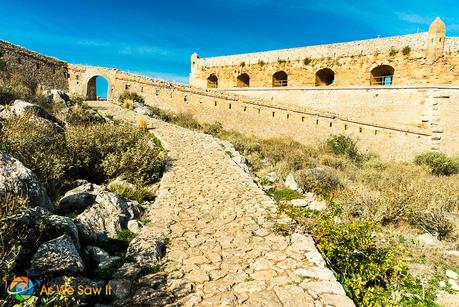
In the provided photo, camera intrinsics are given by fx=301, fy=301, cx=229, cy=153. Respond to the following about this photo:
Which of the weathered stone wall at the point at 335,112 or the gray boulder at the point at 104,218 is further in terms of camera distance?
the weathered stone wall at the point at 335,112

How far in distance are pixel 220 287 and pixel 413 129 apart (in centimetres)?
1763

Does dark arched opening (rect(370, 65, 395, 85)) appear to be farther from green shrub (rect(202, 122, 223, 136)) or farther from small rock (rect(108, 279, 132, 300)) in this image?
small rock (rect(108, 279, 132, 300))

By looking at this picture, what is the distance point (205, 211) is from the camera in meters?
5.49

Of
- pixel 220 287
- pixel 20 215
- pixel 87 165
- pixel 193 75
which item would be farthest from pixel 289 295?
pixel 193 75

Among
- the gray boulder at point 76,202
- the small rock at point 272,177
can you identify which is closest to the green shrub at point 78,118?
the gray boulder at point 76,202

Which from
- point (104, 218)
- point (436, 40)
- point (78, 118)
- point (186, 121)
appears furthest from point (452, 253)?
point (436, 40)

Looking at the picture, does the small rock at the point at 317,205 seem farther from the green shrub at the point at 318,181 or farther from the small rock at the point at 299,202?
the green shrub at the point at 318,181

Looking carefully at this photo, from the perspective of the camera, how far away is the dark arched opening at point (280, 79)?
923 inches

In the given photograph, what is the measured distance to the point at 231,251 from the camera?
406 centimetres

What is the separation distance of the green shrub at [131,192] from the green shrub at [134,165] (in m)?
0.50

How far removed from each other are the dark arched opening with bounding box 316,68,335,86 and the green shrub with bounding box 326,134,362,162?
6.33m

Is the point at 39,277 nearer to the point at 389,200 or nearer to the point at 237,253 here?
the point at 237,253

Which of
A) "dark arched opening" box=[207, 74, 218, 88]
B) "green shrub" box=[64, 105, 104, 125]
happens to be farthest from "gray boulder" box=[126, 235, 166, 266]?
"dark arched opening" box=[207, 74, 218, 88]

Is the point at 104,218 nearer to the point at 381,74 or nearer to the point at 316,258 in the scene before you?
the point at 316,258
